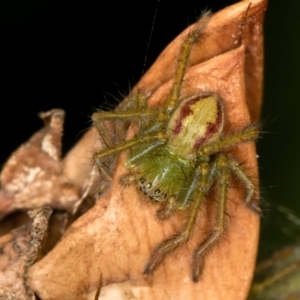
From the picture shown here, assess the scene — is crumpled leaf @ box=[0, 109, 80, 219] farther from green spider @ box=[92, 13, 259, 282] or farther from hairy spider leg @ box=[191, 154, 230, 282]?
hairy spider leg @ box=[191, 154, 230, 282]

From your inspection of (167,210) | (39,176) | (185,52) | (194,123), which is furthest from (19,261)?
(185,52)

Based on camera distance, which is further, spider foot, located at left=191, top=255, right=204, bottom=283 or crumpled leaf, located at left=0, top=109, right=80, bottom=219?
crumpled leaf, located at left=0, top=109, right=80, bottom=219

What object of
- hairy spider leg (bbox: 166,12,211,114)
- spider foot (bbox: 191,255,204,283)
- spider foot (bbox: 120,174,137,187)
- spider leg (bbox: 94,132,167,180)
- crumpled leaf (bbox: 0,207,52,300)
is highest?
hairy spider leg (bbox: 166,12,211,114)

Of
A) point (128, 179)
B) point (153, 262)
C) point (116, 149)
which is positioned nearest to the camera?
point (153, 262)

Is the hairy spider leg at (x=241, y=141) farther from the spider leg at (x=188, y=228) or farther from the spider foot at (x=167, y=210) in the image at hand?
the spider foot at (x=167, y=210)

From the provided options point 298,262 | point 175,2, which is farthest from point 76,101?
point 298,262

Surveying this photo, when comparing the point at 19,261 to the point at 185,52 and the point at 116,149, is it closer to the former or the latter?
the point at 116,149

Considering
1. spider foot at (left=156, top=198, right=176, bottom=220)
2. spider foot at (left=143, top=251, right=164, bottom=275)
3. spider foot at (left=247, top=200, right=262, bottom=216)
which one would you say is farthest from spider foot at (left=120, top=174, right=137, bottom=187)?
spider foot at (left=247, top=200, right=262, bottom=216)

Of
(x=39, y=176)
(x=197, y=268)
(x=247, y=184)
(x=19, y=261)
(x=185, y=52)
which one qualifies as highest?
(x=185, y=52)
